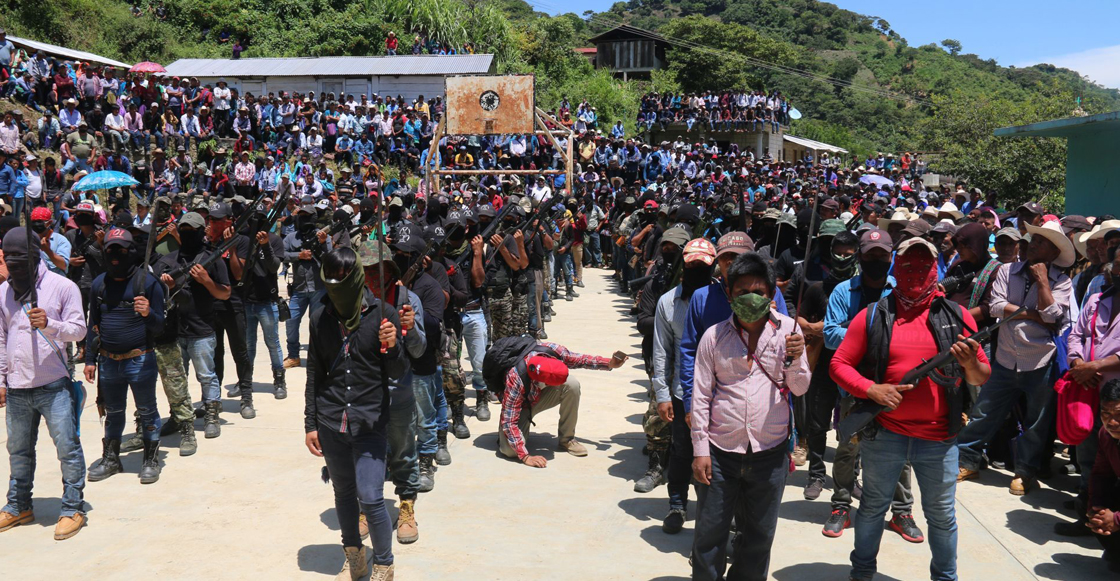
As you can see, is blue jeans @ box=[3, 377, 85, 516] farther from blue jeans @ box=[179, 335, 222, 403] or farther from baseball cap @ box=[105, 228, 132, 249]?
blue jeans @ box=[179, 335, 222, 403]

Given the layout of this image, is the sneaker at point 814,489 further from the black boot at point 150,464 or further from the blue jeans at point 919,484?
the black boot at point 150,464

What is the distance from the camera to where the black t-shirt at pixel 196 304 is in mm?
7164

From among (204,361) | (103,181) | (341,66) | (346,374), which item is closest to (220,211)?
(204,361)

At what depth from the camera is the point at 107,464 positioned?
633 cm

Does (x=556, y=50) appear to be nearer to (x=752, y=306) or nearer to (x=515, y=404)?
(x=515, y=404)

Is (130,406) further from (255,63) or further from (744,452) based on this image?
(255,63)

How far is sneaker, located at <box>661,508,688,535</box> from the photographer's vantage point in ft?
17.4

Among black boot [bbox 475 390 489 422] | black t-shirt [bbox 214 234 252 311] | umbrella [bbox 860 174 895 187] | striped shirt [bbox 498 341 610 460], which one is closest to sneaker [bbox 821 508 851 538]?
striped shirt [bbox 498 341 610 460]

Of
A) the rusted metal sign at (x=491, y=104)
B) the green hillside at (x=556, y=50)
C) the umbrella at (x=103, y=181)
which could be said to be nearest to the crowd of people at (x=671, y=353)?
the umbrella at (x=103, y=181)

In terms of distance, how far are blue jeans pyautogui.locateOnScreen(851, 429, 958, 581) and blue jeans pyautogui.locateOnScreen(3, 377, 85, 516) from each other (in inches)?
A: 183

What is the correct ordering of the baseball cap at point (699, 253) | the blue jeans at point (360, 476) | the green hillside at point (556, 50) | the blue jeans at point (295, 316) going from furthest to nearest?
the green hillside at point (556, 50), the blue jeans at point (295, 316), the baseball cap at point (699, 253), the blue jeans at point (360, 476)

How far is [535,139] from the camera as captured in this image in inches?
965

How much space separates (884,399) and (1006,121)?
3309 cm

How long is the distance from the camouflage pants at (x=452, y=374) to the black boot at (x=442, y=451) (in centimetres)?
52
